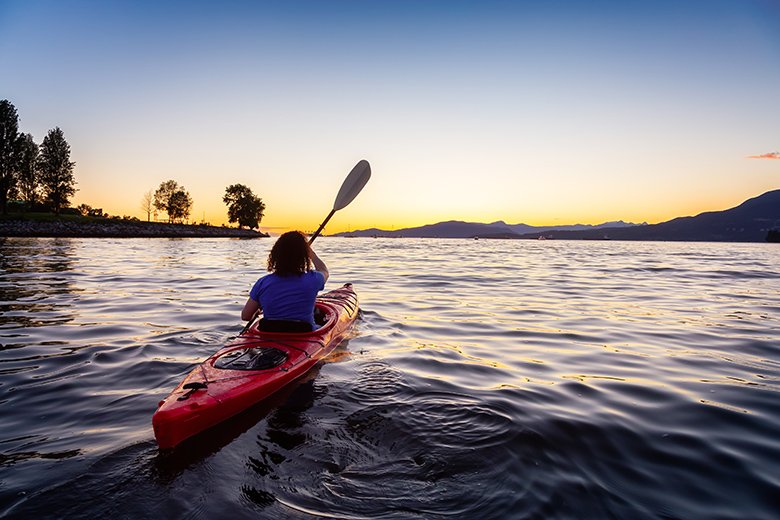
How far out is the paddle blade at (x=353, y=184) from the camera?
416 inches

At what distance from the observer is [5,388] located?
15.2 ft

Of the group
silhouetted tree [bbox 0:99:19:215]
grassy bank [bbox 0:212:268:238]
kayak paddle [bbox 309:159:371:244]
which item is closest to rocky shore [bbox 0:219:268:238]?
grassy bank [bbox 0:212:268:238]

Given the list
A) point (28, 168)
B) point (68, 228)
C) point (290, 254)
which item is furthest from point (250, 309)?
point (28, 168)

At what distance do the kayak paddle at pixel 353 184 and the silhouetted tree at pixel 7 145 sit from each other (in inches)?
2540

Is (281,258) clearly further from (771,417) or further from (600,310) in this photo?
(600,310)

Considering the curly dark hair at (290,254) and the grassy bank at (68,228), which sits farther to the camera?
the grassy bank at (68,228)

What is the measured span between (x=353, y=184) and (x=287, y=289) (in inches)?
237

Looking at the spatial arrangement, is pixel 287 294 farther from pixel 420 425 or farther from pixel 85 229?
pixel 85 229

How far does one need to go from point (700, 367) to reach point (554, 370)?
218cm

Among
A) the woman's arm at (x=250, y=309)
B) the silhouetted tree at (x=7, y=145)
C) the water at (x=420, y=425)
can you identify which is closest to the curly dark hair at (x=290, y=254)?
the woman's arm at (x=250, y=309)

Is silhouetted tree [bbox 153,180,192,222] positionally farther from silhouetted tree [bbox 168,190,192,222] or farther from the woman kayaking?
the woman kayaking

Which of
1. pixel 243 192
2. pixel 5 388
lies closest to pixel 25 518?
pixel 5 388

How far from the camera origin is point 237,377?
4270mm

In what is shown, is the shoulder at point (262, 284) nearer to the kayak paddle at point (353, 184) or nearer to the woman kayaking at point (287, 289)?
the woman kayaking at point (287, 289)
